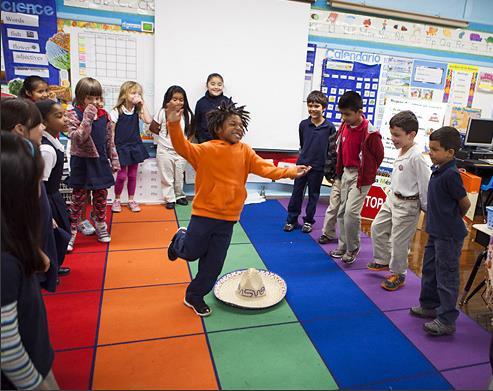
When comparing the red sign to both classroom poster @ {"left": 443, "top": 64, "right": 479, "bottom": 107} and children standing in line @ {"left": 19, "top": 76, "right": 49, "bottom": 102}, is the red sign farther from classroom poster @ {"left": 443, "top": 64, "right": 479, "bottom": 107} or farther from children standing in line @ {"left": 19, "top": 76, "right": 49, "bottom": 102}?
children standing in line @ {"left": 19, "top": 76, "right": 49, "bottom": 102}

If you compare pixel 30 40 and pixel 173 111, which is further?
pixel 30 40

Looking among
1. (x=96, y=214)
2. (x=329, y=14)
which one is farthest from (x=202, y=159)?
(x=329, y=14)

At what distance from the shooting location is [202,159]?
2.19m

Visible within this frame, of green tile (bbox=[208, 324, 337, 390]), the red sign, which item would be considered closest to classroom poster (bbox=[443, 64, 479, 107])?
the red sign

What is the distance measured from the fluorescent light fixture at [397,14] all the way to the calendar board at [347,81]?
0.63 m

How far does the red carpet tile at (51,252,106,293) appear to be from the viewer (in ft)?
8.95

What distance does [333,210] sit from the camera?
3648 mm

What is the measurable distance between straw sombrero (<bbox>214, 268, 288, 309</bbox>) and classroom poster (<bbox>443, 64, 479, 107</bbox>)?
430 cm

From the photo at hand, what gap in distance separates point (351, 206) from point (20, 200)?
255cm

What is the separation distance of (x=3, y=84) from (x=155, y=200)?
205 cm

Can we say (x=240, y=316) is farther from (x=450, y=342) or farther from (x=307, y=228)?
(x=307, y=228)

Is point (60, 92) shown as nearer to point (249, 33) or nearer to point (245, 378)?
point (249, 33)

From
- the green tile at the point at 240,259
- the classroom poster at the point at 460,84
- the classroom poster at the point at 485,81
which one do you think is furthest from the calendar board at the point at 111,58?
the classroom poster at the point at 485,81

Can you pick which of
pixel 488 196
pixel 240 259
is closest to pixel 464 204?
pixel 240 259
